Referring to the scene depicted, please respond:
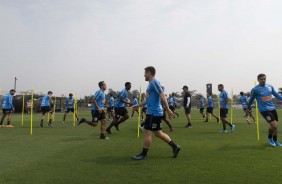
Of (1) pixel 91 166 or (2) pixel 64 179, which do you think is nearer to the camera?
(2) pixel 64 179

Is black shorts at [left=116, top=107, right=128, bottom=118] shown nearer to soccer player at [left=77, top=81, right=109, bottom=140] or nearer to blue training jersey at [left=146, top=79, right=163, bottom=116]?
soccer player at [left=77, top=81, right=109, bottom=140]

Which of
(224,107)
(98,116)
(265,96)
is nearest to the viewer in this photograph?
(265,96)

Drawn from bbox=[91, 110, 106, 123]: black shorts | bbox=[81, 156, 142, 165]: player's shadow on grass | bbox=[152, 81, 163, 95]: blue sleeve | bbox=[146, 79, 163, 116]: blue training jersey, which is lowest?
bbox=[81, 156, 142, 165]: player's shadow on grass

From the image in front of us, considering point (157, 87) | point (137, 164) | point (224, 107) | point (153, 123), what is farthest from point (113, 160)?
point (224, 107)

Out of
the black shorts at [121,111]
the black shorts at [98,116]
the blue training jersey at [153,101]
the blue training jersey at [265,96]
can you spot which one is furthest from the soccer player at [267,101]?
the black shorts at [121,111]

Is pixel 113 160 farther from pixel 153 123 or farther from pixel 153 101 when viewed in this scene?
pixel 153 101

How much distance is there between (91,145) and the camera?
8797 mm

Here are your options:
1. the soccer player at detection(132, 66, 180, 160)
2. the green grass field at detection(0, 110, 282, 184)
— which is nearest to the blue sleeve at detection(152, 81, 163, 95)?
the soccer player at detection(132, 66, 180, 160)

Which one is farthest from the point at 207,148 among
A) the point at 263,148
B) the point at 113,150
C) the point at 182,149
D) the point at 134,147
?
the point at 113,150

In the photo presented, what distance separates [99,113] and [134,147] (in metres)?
2.60

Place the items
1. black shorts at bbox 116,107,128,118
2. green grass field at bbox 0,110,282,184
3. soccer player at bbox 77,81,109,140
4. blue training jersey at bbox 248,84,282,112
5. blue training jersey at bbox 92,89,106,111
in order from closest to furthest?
green grass field at bbox 0,110,282,184, blue training jersey at bbox 248,84,282,112, soccer player at bbox 77,81,109,140, blue training jersey at bbox 92,89,106,111, black shorts at bbox 116,107,128,118

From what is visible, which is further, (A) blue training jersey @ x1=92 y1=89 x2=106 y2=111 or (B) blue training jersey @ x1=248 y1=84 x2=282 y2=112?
(A) blue training jersey @ x1=92 y1=89 x2=106 y2=111

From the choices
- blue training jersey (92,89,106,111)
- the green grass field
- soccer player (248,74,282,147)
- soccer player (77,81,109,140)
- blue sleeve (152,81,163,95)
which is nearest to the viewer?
the green grass field

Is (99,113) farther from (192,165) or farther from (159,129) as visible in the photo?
(192,165)
